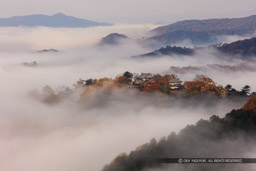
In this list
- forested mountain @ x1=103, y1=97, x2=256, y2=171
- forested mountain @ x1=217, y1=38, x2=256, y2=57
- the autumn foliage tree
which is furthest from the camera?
forested mountain @ x1=217, y1=38, x2=256, y2=57

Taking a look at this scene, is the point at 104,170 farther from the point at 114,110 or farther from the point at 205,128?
the point at 114,110

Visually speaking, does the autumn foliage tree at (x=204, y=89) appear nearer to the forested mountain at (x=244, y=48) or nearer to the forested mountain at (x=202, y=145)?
the forested mountain at (x=202, y=145)

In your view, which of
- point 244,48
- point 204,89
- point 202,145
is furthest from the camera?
point 244,48

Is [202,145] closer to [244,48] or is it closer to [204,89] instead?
[204,89]

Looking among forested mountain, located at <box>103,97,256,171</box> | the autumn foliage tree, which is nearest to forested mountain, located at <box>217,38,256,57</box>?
the autumn foliage tree

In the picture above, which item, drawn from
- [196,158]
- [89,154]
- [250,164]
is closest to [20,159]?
[89,154]

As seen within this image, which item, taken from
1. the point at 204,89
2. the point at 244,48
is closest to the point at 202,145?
the point at 204,89

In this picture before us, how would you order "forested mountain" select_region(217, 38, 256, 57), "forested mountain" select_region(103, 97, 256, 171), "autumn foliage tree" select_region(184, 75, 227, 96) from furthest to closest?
1. "forested mountain" select_region(217, 38, 256, 57)
2. "autumn foliage tree" select_region(184, 75, 227, 96)
3. "forested mountain" select_region(103, 97, 256, 171)

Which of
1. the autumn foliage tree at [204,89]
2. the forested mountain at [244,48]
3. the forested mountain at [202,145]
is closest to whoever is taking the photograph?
the forested mountain at [202,145]

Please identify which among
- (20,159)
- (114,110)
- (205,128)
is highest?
(205,128)

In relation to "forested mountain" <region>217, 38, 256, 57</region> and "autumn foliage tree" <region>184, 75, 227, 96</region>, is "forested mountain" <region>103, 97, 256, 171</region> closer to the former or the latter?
"autumn foliage tree" <region>184, 75, 227, 96</region>

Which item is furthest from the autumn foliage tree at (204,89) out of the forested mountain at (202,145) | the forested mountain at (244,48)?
the forested mountain at (244,48)
